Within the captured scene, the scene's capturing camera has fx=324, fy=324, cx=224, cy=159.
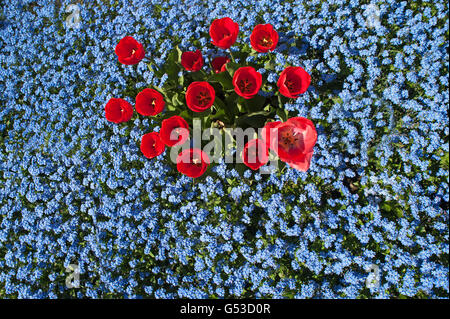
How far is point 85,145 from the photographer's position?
3639mm

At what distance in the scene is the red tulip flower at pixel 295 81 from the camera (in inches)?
102

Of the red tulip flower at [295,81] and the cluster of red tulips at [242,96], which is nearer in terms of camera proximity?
the cluster of red tulips at [242,96]

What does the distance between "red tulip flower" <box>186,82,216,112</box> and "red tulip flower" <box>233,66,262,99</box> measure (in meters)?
0.22

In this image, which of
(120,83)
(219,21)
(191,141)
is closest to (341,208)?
(191,141)

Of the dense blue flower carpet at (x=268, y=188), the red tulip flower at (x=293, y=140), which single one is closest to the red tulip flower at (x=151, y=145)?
the dense blue flower carpet at (x=268, y=188)

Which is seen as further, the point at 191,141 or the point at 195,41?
the point at 195,41

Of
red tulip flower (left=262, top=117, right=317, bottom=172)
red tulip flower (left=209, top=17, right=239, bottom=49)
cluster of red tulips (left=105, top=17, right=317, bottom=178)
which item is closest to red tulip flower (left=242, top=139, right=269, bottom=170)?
cluster of red tulips (left=105, top=17, right=317, bottom=178)

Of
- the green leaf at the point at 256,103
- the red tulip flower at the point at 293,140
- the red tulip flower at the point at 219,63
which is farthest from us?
the red tulip flower at the point at 219,63

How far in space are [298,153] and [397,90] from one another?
1.63 m

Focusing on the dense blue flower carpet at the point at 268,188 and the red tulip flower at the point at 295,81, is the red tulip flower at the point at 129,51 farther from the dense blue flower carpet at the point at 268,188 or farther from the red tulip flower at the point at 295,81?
the red tulip flower at the point at 295,81

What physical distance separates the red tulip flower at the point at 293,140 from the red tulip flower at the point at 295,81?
29 cm
